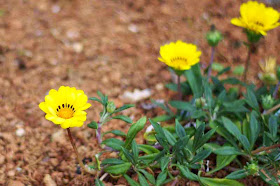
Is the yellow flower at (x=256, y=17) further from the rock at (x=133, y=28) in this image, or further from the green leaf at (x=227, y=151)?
the rock at (x=133, y=28)

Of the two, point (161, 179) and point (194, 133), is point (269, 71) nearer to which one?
point (194, 133)

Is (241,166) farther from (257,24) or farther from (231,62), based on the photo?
(231,62)

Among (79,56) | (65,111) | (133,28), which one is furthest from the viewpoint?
(133,28)

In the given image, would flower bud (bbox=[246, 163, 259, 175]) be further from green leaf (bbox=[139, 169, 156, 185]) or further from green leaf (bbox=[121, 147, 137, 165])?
green leaf (bbox=[121, 147, 137, 165])

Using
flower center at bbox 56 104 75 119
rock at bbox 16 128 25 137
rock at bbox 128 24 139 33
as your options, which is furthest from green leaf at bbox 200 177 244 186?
rock at bbox 128 24 139 33

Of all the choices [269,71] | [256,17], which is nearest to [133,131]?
[256,17]

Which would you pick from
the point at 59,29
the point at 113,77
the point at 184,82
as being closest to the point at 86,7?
the point at 59,29

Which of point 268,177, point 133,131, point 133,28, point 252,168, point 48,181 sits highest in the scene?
point 133,28
